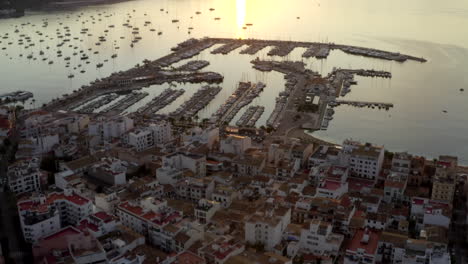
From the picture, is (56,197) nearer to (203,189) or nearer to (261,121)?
(203,189)

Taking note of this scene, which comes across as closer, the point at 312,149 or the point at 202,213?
the point at 202,213

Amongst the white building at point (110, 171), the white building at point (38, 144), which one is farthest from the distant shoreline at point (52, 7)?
the white building at point (110, 171)

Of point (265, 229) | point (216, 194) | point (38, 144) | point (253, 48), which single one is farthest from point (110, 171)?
point (253, 48)

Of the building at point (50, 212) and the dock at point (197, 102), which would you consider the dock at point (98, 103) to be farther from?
the building at point (50, 212)

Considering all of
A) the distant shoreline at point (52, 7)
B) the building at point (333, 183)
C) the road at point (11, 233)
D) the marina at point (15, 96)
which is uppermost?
the distant shoreline at point (52, 7)

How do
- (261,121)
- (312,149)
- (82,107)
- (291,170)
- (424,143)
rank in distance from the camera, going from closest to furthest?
(291,170) → (312,149) → (424,143) → (261,121) → (82,107)

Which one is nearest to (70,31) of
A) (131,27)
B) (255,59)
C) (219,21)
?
(131,27)

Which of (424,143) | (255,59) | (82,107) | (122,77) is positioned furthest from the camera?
(255,59)
